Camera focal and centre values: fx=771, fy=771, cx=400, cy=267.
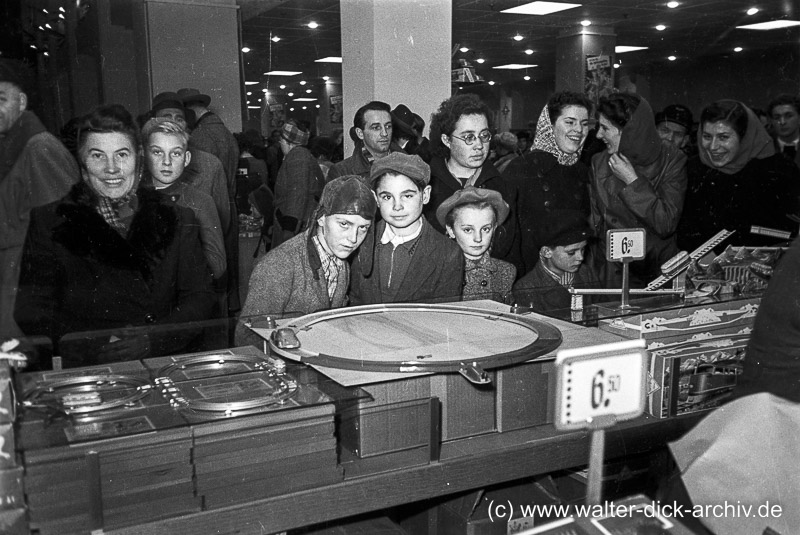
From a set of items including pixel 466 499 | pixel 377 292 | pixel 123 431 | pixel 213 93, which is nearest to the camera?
pixel 123 431

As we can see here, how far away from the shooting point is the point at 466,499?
1.19 metres

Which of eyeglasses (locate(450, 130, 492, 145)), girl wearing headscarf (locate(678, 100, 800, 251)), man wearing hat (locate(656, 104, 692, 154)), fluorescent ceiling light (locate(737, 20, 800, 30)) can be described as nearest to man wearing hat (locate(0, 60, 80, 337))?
eyeglasses (locate(450, 130, 492, 145))

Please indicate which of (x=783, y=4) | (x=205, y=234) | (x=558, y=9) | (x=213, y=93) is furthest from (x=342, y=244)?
(x=783, y=4)

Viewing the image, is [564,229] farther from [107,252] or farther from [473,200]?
→ [107,252]

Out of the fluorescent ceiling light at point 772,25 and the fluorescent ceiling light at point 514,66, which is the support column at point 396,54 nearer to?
the fluorescent ceiling light at point 514,66

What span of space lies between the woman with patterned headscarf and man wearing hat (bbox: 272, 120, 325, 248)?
0.49 m

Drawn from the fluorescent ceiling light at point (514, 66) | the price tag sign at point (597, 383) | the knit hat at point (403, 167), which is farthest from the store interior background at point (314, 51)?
the price tag sign at point (597, 383)

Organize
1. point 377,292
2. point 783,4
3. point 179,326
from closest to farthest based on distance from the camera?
point 179,326, point 377,292, point 783,4

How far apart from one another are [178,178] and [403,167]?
49cm

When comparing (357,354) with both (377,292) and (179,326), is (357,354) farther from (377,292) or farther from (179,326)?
(377,292)

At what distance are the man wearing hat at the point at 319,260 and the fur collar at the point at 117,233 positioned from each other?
0.69 ft

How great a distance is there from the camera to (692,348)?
1.38 metres

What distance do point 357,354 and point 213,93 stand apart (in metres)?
0.75

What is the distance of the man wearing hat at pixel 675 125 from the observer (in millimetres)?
2088
